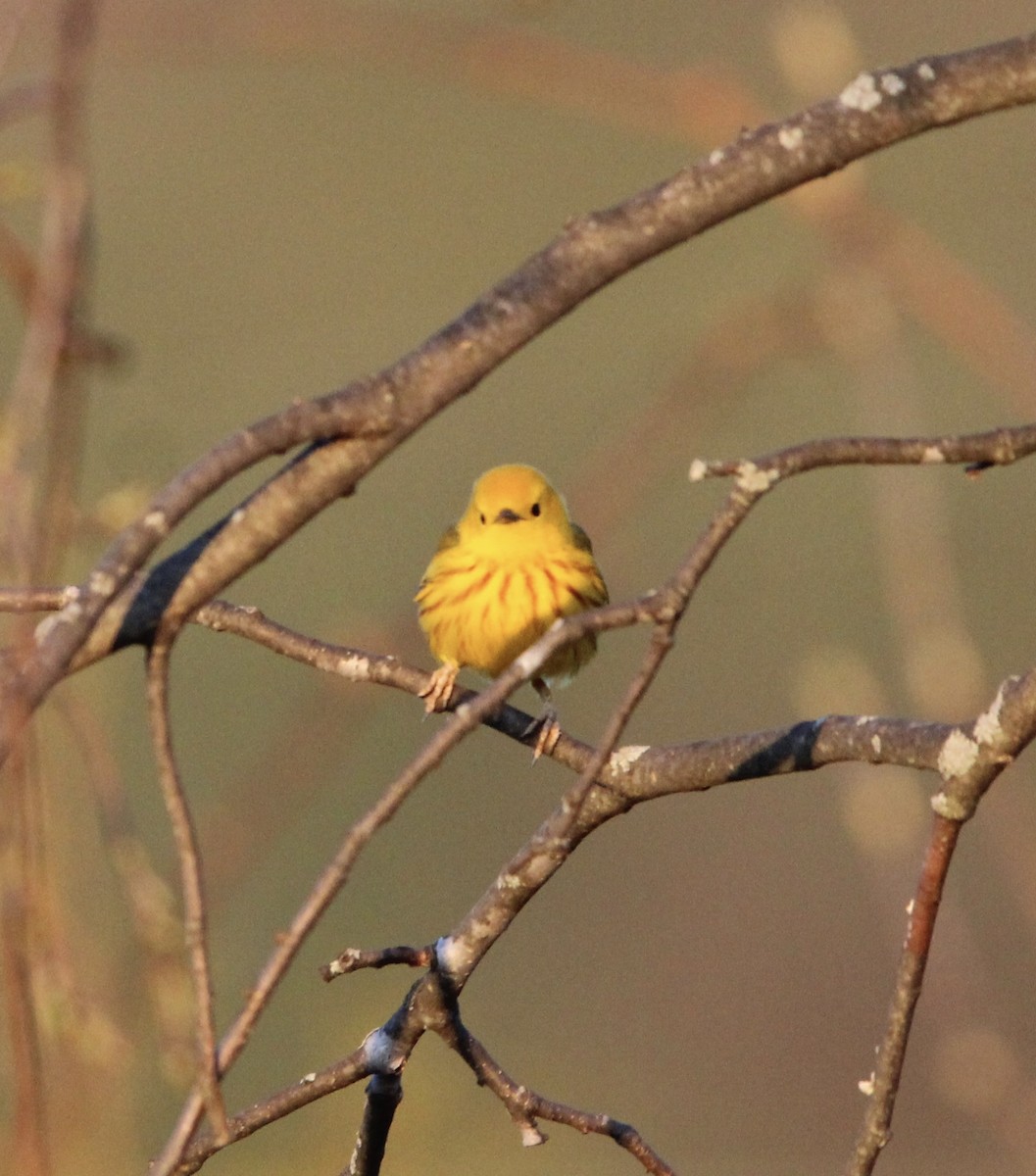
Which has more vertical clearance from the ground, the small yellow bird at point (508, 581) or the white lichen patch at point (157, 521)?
the small yellow bird at point (508, 581)

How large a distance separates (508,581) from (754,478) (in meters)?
2.31

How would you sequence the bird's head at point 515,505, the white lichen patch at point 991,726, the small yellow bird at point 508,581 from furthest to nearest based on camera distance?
1. the bird's head at point 515,505
2. the small yellow bird at point 508,581
3. the white lichen patch at point 991,726

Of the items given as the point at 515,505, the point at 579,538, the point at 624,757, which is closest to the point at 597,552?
the point at 579,538

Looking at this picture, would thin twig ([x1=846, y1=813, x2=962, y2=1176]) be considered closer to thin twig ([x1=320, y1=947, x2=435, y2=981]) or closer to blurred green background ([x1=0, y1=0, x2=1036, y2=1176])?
thin twig ([x1=320, y1=947, x2=435, y2=981])

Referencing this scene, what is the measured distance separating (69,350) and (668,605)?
61 cm

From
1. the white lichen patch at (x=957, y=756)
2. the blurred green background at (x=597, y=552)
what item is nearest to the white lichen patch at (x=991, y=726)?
the white lichen patch at (x=957, y=756)

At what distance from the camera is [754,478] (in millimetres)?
1956

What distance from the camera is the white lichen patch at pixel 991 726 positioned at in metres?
2.05

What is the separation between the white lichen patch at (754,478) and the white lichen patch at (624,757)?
0.45m

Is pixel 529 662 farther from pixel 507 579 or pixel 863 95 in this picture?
pixel 507 579

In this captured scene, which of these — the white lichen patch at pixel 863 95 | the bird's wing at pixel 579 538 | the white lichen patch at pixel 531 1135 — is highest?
the bird's wing at pixel 579 538

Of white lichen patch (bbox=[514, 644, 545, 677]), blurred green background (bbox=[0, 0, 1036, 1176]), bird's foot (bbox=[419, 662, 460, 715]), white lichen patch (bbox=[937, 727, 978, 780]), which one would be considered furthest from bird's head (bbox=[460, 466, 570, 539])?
white lichen patch (bbox=[514, 644, 545, 677])

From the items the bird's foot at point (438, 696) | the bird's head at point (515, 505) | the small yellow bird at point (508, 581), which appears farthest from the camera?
the bird's head at point (515, 505)

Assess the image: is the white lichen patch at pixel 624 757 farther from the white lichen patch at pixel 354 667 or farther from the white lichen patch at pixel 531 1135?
the white lichen patch at pixel 531 1135
